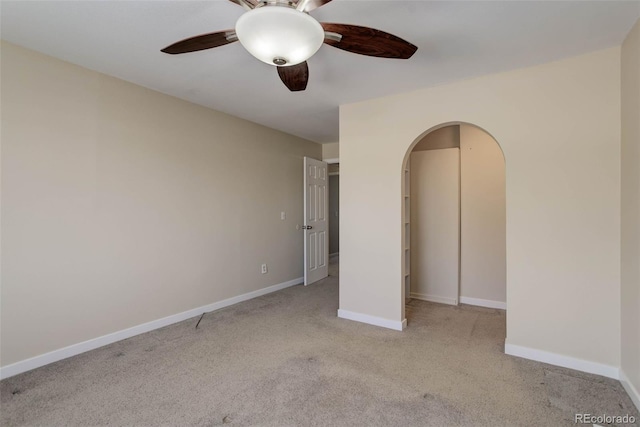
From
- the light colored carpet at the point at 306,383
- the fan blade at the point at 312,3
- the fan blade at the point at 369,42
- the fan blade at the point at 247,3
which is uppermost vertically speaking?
the fan blade at the point at 247,3

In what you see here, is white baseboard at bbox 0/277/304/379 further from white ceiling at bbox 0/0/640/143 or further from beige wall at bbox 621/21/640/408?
beige wall at bbox 621/21/640/408

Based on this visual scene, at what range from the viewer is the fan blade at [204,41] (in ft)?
5.25

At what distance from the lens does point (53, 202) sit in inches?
97.0

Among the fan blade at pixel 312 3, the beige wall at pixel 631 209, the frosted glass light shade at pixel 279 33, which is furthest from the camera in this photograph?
the beige wall at pixel 631 209

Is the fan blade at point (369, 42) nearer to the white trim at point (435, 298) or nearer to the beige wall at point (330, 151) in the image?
the white trim at point (435, 298)

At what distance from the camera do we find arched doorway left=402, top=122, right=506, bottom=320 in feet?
12.5

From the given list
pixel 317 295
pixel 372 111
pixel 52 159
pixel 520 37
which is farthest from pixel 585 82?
pixel 52 159

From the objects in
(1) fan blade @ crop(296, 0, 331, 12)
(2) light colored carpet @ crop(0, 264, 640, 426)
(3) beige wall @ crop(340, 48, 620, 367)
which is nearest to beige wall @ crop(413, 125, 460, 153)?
(3) beige wall @ crop(340, 48, 620, 367)

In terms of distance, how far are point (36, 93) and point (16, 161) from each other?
0.54 meters

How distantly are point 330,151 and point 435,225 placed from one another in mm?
2307

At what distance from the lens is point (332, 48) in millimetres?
2264

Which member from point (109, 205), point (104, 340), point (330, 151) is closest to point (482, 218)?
point (330, 151)

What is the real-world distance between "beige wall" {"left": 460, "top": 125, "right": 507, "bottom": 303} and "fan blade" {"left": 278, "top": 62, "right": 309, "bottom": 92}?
2664mm

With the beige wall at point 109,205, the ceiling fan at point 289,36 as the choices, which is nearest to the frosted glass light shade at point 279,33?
the ceiling fan at point 289,36
